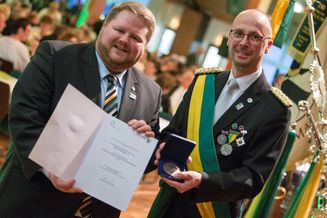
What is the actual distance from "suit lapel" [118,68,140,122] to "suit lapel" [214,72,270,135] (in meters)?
0.34

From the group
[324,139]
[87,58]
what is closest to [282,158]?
[324,139]

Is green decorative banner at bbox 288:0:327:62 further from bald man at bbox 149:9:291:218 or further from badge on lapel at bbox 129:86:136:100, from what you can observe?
badge on lapel at bbox 129:86:136:100

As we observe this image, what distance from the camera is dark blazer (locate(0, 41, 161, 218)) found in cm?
152

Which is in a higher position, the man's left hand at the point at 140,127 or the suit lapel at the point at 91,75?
the suit lapel at the point at 91,75

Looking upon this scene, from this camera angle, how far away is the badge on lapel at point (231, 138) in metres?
1.71

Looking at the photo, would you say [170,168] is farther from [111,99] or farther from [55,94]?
[55,94]

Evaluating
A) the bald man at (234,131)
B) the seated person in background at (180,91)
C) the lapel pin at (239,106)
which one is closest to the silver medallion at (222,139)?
the bald man at (234,131)

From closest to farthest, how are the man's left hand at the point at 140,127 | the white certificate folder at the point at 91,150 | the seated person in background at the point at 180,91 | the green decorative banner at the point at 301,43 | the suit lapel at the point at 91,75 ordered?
the white certificate folder at the point at 91,150 → the man's left hand at the point at 140,127 → the suit lapel at the point at 91,75 → the green decorative banner at the point at 301,43 → the seated person in background at the point at 180,91

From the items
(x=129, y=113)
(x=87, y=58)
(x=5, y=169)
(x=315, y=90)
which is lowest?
(x=5, y=169)

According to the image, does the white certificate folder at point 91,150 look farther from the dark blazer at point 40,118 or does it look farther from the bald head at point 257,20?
the bald head at point 257,20

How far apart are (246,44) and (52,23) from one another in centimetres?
500

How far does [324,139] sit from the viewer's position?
7.27ft

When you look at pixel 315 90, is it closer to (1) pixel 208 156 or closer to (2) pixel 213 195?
(1) pixel 208 156

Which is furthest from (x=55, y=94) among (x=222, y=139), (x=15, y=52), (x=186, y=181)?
(x=15, y=52)
